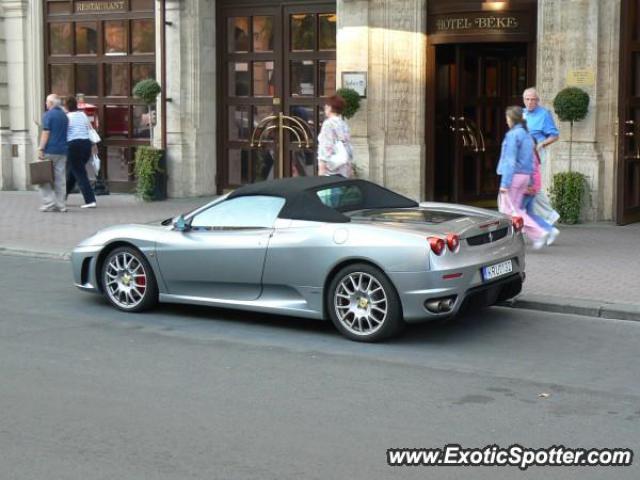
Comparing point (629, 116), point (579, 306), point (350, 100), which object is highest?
point (350, 100)

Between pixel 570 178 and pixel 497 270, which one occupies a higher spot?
pixel 570 178

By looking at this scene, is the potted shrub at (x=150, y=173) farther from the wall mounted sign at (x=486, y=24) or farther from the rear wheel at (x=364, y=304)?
the rear wheel at (x=364, y=304)

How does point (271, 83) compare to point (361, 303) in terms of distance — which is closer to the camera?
point (361, 303)

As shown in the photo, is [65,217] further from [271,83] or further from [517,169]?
[517,169]

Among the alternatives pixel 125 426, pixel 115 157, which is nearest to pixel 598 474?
pixel 125 426

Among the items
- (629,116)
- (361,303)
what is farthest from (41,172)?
(361,303)

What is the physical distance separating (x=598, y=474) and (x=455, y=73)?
1258cm

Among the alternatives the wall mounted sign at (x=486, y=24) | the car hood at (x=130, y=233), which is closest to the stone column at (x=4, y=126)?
the wall mounted sign at (x=486, y=24)

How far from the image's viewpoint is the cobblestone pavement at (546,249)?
1117 cm

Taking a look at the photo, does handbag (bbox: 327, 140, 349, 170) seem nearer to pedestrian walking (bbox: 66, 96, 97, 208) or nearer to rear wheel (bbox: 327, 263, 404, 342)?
rear wheel (bbox: 327, 263, 404, 342)

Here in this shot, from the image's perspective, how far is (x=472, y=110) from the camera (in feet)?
59.6

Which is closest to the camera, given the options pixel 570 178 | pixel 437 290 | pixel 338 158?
pixel 437 290

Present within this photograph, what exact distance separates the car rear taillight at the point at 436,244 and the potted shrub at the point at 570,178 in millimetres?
7181

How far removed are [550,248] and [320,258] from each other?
522 cm
